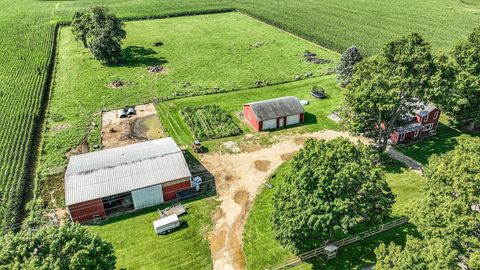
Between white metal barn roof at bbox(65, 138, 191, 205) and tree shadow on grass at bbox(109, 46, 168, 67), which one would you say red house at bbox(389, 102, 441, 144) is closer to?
white metal barn roof at bbox(65, 138, 191, 205)

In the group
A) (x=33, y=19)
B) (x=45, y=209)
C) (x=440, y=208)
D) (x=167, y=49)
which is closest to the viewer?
(x=440, y=208)

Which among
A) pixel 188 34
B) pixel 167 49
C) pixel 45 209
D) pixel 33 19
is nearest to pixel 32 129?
pixel 45 209

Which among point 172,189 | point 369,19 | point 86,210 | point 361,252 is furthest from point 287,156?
point 369,19

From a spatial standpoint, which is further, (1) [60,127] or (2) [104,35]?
(2) [104,35]

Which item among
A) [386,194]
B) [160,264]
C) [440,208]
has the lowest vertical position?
[160,264]

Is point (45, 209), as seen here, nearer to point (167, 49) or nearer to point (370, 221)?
point (370, 221)

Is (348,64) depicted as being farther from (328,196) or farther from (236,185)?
(328,196)

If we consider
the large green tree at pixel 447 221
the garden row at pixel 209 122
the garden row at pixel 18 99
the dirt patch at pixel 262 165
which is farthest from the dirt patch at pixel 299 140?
the garden row at pixel 18 99
